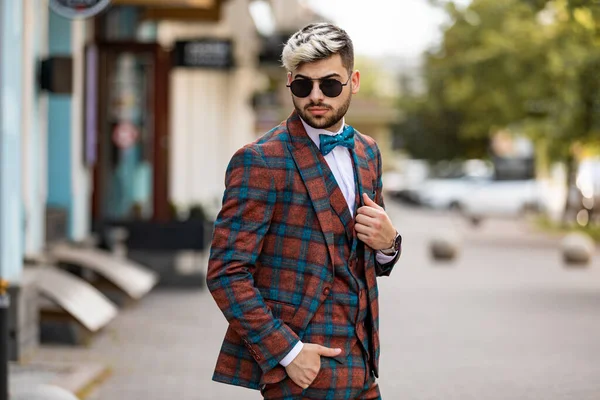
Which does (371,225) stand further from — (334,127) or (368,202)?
(334,127)

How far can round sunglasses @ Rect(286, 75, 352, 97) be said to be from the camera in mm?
3457

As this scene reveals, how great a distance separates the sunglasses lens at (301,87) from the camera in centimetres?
346

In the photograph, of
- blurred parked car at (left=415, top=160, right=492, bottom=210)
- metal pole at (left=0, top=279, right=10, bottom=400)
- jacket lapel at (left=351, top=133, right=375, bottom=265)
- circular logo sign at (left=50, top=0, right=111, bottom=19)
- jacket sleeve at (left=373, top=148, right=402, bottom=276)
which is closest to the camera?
jacket lapel at (left=351, top=133, right=375, bottom=265)

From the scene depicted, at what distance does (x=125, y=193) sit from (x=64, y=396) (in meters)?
14.2

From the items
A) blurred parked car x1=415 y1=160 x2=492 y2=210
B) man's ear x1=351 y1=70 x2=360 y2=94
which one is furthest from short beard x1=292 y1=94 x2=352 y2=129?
blurred parked car x1=415 y1=160 x2=492 y2=210

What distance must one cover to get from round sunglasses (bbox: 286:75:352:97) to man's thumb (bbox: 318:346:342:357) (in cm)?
70

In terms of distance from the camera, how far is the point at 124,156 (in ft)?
63.4

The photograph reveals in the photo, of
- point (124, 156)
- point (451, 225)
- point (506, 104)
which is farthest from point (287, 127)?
point (451, 225)

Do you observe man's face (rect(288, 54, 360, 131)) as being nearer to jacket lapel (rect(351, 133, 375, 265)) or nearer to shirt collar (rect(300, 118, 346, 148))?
shirt collar (rect(300, 118, 346, 148))

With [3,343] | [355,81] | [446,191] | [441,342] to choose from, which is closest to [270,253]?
[355,81]

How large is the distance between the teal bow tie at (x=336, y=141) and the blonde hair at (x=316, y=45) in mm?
193

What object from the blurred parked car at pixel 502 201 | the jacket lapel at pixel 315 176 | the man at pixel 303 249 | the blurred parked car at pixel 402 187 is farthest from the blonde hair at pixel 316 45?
the blurred parked car at pixel 402 187

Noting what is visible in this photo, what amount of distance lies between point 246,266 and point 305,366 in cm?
31

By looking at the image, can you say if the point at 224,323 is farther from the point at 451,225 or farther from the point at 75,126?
the point at 451,225
